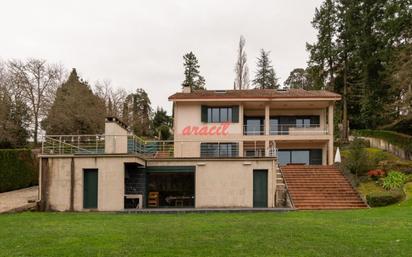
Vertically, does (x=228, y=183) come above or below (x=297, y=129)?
below

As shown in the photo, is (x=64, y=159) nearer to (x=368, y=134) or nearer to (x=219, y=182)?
(x=219, y=182)

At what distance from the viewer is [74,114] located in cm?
4716

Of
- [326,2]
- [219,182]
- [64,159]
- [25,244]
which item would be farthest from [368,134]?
[25,244]

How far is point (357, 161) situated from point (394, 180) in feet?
9.22

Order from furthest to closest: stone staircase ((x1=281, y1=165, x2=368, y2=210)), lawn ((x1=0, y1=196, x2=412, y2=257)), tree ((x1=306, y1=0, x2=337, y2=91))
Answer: tree ((x1=306, y1=0, x2=337, y2=91)), stone staircase ((x1=281, y1=165, x2=368, y2=210)), lawn ((x1=0, y1=196, x2=412, y2=257))

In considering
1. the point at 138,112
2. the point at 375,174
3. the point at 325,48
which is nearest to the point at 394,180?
the point at 375,174

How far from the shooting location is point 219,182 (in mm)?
25078

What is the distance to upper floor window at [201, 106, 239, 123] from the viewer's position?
34.2 meters

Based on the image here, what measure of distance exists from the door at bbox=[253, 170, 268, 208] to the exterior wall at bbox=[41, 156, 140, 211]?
6.84 meters

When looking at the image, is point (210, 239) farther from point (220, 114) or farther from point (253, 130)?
point (253, 130)

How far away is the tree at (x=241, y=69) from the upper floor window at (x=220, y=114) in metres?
28.0

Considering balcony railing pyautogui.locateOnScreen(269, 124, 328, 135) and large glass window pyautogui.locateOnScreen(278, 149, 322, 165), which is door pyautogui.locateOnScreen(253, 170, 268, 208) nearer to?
balcony railing pyautogui.locateOnScreen(269, 124, 328, 135)

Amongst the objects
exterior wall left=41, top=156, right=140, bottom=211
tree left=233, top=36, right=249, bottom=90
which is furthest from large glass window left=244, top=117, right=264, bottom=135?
tree left=233, top=36, right=249, bottom=90

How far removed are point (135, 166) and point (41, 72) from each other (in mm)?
28570
